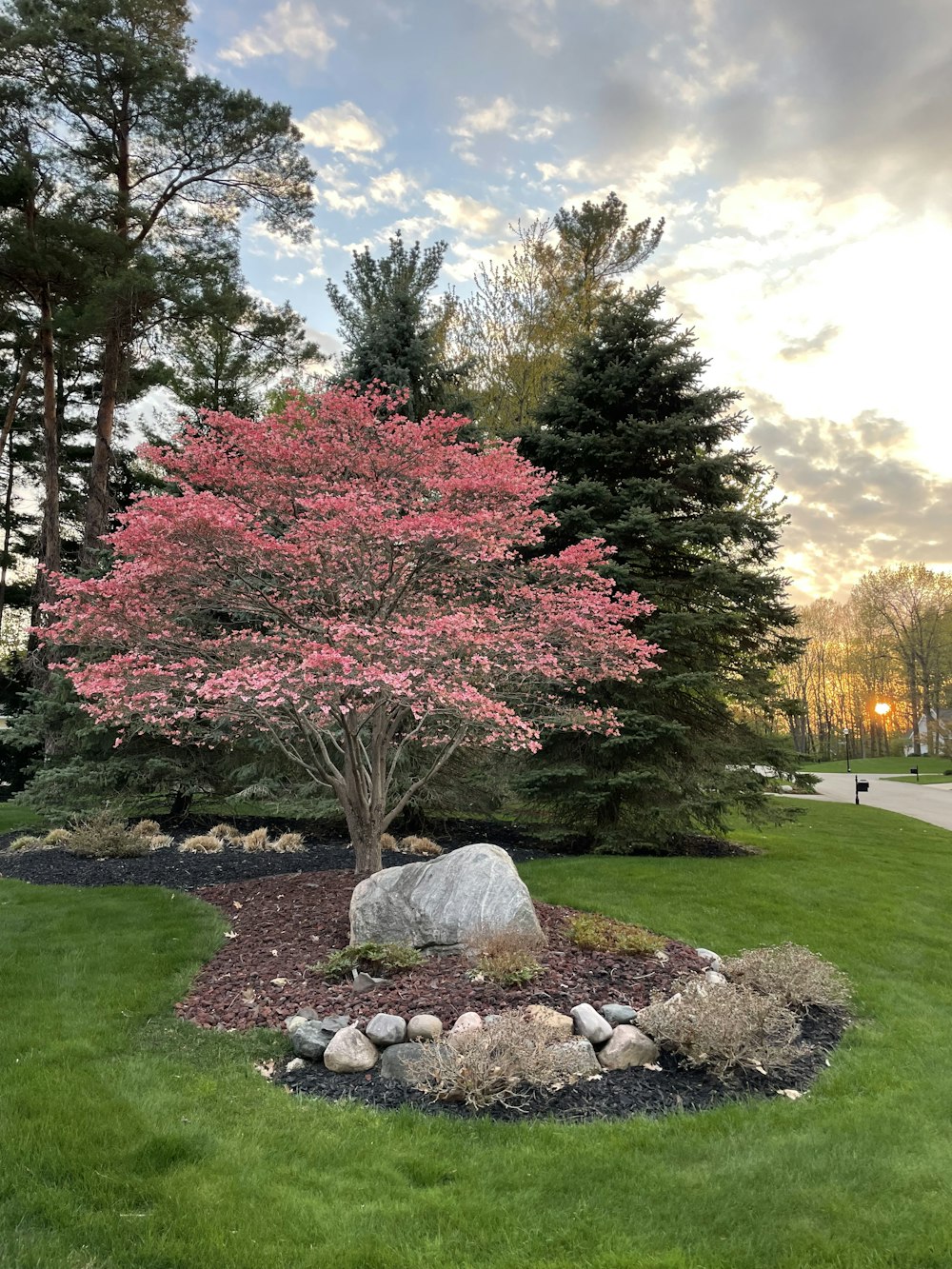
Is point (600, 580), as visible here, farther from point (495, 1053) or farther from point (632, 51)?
point (632, 51)

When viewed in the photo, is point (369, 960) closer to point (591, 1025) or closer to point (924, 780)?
point (591, 1025)

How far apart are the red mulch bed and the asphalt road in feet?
42.4

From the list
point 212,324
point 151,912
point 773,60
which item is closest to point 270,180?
point 212,324

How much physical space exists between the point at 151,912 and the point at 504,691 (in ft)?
14.3

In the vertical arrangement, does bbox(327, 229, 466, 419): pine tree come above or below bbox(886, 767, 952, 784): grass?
above

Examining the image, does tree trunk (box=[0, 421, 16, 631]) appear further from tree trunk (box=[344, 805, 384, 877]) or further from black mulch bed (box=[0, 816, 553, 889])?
tree trunk (box=[344, 805, 384, 877])

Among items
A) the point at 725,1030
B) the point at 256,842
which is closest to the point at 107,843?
the point at 256,842

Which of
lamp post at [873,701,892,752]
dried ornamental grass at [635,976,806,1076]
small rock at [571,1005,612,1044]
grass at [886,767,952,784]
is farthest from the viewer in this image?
grass at [886,767,952,784]

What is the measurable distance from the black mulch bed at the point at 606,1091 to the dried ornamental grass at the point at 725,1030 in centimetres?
8

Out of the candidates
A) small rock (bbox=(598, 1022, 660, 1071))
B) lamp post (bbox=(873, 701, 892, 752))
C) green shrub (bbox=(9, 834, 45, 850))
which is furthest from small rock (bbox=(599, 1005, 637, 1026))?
lamp post (bbox=(873, 701, 892, 752))

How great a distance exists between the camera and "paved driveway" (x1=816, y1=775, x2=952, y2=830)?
1819 cm

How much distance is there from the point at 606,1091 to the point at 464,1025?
891 millimetres

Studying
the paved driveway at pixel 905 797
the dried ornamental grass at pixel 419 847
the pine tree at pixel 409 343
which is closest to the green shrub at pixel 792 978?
the dried ornamental grass at pixel 419 847

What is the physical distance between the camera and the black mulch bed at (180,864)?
884 cm
